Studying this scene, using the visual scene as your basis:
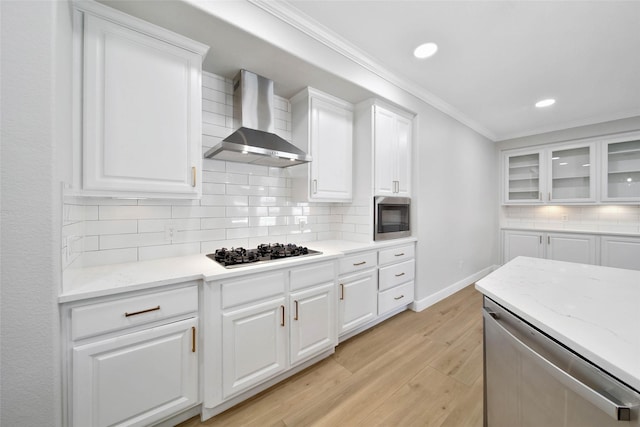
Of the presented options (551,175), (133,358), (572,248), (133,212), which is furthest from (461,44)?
(572,248)

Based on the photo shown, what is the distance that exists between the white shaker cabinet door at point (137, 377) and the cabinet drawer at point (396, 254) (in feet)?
5.93

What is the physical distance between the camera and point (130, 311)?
122 cm

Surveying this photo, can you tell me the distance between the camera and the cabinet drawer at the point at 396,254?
101 inches

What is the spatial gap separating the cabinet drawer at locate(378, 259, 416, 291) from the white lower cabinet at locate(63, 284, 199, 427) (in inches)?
70.6

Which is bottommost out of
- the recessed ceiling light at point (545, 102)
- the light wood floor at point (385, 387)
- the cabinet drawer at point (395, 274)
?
the light wood floor at point (385, 387)

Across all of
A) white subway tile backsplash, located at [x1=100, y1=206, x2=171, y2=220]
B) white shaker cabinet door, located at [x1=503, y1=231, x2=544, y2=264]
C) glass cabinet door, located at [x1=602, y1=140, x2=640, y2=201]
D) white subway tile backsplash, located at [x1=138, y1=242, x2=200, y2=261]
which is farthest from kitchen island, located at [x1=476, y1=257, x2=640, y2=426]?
glass cabinet door, located at [x1=602, y1=140, x2=640, y2=201]

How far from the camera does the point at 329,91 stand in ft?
7.82

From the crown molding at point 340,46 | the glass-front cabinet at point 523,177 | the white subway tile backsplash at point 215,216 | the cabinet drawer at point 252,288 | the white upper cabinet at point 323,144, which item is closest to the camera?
the cabinet drawer at point 252,288

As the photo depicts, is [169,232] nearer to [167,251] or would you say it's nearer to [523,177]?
[167,251]

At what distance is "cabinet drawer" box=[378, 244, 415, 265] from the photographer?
2.56 meters

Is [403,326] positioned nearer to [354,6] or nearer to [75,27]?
[354,6]

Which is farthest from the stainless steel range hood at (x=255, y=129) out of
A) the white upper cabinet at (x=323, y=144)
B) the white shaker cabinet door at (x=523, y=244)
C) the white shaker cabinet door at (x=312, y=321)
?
the white shaker cabinet door at (x=523, y=244)

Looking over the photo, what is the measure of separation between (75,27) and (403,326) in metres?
3.40

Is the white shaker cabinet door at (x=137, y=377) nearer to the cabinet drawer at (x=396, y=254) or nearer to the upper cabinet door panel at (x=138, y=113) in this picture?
the upper cabinet door panel at (x=138, y=113)
